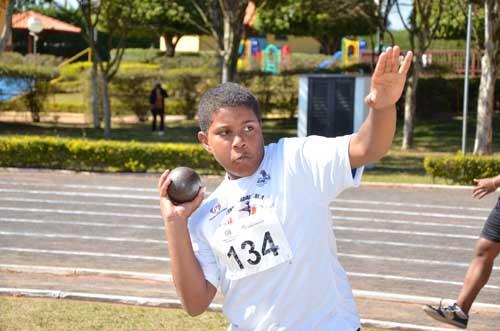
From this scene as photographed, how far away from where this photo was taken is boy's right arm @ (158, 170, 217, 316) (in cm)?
335

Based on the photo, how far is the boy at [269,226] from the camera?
11.3 feet

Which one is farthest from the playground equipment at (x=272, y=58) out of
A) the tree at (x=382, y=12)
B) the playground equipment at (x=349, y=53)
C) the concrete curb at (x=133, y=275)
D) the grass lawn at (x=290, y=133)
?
the concrete curb at (x=133, y=275)

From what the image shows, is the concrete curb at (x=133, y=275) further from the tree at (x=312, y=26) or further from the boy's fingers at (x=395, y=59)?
the tree at (x=312, y=26)

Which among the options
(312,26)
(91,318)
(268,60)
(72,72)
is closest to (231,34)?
(91,318)

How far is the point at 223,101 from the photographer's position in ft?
11.5

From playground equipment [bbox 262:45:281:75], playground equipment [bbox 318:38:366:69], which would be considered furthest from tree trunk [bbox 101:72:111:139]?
playground equipment [bbox 262:45:281:75]

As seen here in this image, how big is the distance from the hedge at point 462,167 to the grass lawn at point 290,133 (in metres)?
3.24

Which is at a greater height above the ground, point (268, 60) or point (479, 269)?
point (268, 60)

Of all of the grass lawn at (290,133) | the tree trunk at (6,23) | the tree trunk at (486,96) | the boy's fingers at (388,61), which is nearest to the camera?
the boy's fingers at (388,61)

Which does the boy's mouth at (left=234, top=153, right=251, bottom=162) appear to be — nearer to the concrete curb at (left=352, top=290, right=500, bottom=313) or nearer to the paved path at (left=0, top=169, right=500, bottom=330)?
the paved path at (left=0, top=169, right=500, bottom=330)

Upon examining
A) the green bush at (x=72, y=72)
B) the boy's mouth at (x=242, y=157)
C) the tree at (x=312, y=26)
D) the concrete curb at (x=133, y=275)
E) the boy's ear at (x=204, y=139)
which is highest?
the tree at (x=312, y=26)

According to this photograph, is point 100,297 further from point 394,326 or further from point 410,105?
point 410,105

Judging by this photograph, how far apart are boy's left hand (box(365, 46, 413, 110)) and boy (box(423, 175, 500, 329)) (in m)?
4.48

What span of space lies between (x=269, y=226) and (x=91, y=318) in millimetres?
4821
